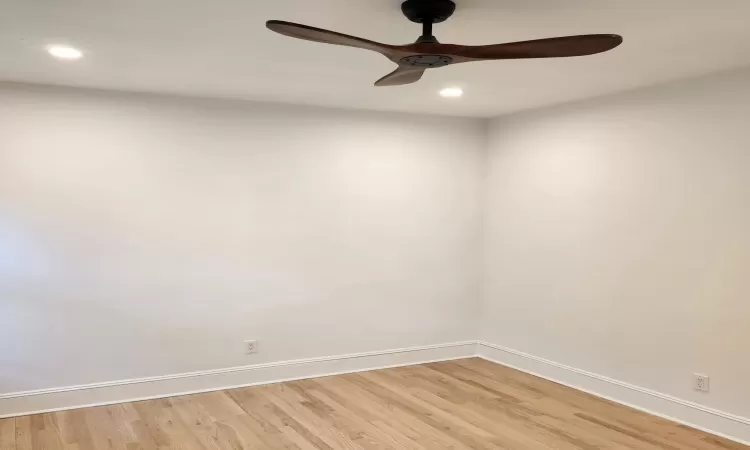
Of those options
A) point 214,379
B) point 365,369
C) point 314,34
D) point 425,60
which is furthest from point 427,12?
point 365,369

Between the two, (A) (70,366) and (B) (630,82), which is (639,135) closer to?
(B) (630,82)

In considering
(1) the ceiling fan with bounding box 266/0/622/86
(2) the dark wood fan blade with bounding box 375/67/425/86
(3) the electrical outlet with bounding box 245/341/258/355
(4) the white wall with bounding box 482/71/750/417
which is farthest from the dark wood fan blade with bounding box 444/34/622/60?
(3) the electrical outlet with bounding box 245/341/258/355

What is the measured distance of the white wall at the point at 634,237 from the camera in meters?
3.55

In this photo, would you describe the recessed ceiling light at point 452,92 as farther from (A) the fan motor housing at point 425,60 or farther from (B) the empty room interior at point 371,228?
(A) the fan motor housing at point 425,60

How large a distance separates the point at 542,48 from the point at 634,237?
2330 mm

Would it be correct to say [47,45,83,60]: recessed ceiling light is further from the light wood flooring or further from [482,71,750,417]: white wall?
[482,71,750,417]: white wall

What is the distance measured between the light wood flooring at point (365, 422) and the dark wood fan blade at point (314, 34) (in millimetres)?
2292

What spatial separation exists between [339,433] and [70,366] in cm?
192

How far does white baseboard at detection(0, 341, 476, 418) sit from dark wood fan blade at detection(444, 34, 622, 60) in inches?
123

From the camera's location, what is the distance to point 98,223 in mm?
Answer: 4059

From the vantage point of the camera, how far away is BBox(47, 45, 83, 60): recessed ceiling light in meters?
3.05


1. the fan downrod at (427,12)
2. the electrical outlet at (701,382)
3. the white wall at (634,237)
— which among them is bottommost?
the electrical outlet at (701,382)

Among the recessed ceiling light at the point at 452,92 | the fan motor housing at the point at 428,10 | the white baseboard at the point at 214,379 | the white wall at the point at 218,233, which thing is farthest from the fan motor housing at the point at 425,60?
the white baseboard at the point at 214,379

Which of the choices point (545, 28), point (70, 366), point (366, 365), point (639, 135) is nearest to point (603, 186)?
point (639, 135)
